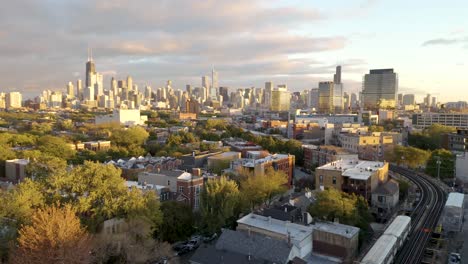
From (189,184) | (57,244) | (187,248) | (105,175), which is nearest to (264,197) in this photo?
(189,184)

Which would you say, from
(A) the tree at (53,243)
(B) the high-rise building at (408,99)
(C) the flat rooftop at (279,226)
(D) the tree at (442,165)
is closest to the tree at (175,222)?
(C) the flat rooftop at (279,226)

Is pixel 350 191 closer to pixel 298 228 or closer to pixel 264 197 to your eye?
pixel 264 197

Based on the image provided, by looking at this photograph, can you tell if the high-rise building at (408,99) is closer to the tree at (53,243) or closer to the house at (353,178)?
the house at (353,178)

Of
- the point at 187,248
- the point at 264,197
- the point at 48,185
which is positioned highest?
the point at 48,185

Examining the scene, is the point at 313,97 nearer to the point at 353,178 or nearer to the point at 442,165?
the point at 442,165

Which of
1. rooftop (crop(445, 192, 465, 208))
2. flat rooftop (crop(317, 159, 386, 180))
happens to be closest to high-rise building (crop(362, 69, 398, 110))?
flat rooftop (crop(317, 159, 386, 180))

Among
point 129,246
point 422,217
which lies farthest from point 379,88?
point 129,246
